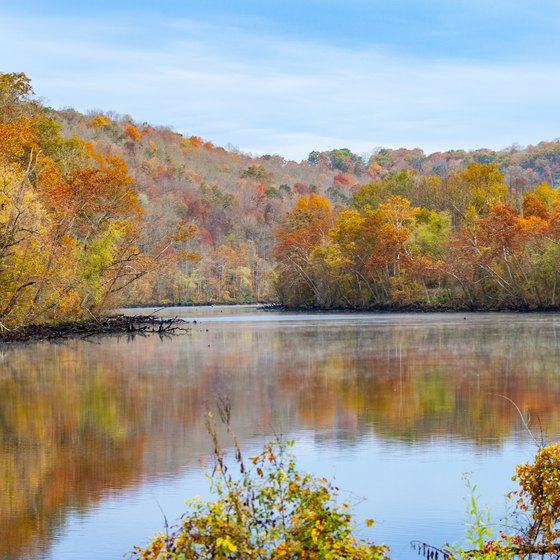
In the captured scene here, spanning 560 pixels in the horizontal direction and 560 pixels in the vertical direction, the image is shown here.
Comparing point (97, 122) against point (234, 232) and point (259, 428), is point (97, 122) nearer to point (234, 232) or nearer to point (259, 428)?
point (234, 232)

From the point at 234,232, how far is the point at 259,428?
112 metres

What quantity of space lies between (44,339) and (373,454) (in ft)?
84.7

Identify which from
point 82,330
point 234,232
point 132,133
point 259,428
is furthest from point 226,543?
point 132,133

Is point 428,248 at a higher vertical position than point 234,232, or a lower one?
lower

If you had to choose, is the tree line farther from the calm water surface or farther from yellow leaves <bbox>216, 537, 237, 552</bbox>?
yellow leaves <bbox>216, 537, 237, 552</bbox>

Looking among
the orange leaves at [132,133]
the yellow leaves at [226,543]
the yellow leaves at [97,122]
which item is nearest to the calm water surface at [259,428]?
the yellow leaves at [226,543]

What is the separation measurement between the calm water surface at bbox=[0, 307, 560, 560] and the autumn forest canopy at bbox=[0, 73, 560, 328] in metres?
7.55

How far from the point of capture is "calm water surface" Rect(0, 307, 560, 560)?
9477 mm

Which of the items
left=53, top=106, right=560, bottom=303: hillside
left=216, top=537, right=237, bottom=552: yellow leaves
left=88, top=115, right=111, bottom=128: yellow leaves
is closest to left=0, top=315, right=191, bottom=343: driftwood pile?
left=216, top=537, right=237, bottom=552: yellow leaves

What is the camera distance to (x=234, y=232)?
126 metres

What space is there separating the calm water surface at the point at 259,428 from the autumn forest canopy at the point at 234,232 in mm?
7549

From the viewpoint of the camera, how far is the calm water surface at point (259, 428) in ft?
31.1

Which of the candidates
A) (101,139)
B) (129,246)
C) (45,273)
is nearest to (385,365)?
(45,273)

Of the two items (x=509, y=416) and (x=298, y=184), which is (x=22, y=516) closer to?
(x=509, y=416)
